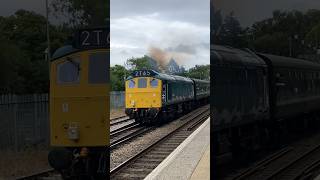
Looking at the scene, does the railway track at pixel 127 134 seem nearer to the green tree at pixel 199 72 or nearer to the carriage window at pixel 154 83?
the carriage window at pixel 154 83

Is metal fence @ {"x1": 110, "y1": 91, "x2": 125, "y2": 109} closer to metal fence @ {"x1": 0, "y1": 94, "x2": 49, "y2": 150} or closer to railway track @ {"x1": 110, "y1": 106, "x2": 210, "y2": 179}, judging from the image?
railway track @ {"x1": 110, "y1": 106, "x2": 210, "y2": 179}

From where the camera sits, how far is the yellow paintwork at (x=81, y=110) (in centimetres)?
261

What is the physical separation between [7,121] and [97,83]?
0.88m

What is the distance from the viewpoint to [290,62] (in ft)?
9.36

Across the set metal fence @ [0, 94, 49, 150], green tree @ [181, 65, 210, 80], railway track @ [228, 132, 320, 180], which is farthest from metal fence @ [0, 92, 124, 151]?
railway track @ [228, 132, 320, 180]

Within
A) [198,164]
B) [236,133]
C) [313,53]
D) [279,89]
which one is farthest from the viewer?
[313,53]

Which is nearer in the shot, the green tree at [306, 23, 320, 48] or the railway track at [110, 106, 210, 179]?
the railway track at [110, 106, 210, 179]

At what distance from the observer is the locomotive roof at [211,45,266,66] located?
229 cm

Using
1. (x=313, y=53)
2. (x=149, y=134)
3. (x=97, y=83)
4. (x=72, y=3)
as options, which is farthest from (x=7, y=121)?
(x=313, y=53)

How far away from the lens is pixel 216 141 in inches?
95.7

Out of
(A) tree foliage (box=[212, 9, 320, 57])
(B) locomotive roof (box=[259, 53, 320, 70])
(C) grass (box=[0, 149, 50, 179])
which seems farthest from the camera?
(C) grass (box=[0, 149, 50, 179])

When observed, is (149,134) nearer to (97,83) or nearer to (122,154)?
(122,154)

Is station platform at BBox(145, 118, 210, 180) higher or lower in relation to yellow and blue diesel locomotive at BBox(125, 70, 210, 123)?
lower

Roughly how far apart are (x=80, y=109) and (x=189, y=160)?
2.56 ft
